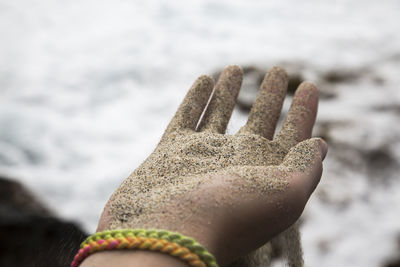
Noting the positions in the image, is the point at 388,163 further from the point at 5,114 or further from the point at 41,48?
the point at 41,48

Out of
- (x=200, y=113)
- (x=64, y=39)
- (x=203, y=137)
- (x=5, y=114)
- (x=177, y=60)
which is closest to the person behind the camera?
(x=203, y=137)

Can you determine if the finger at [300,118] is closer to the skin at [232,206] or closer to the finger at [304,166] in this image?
the skin at [232,206]

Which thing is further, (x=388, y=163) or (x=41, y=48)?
(x=41, y=48)

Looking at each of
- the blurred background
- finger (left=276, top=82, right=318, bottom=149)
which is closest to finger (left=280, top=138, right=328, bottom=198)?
finger (left=276, top=82, right=318, bottom=149)

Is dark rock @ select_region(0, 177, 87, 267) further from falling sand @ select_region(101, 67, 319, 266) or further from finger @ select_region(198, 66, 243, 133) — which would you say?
finger @ select_region(198, 66, 243, 133)

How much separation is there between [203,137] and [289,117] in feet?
1.24

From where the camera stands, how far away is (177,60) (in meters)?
3.61

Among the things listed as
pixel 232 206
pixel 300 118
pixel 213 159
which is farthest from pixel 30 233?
pixel 300 118

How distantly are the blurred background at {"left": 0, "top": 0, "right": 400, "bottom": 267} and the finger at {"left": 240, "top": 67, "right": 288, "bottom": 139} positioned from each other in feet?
0.93

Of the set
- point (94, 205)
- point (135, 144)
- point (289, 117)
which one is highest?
point (289, 117)

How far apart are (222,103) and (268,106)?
0.20 meters

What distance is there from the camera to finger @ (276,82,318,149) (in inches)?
54.6

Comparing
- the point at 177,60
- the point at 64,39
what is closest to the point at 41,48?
the point at 64,39

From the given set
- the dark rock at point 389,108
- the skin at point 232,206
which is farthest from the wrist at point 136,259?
the dark rock at point 389,108
